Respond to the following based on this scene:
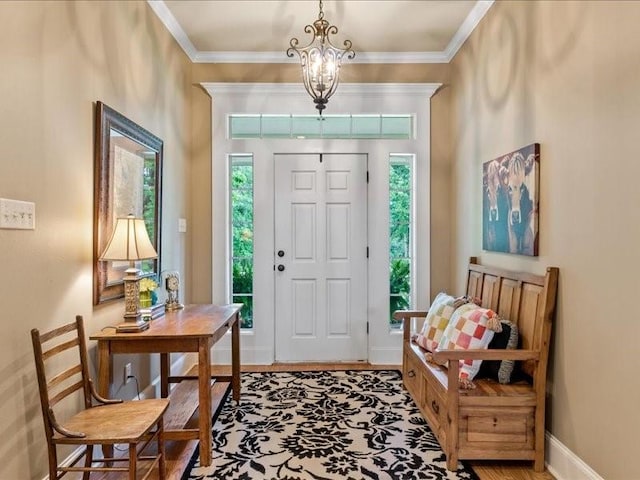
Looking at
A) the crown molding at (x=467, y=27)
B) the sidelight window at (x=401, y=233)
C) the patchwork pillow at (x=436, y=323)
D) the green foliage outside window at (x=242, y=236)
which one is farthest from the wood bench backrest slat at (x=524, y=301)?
the green foliage outside window at (x=242, y=236)

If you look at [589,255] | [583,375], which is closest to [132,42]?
[589,255]

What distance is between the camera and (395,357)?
13.7 ft

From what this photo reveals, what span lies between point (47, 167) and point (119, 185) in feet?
2.22

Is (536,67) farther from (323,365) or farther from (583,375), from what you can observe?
(323,365)

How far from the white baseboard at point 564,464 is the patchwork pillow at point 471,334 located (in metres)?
0.52

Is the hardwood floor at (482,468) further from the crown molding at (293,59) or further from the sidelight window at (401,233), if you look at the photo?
the crown molding at (293,59)

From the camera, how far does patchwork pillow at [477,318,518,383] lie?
7.89 ft

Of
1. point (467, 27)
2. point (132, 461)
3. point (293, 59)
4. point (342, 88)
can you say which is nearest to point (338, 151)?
point (342, 88)

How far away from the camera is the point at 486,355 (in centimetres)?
229

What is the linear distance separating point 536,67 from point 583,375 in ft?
5.66

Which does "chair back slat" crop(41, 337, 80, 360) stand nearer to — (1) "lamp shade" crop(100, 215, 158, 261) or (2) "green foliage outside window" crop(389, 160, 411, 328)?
(1) "lamp shade" crop(100, 215, 158, 261)

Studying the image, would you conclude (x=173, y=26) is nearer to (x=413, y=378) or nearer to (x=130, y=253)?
(x=130, y=253)

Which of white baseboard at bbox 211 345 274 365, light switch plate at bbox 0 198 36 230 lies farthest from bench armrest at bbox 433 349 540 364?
white baseboard at bbox 211 345 274 365

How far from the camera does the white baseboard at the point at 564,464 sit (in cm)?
202
